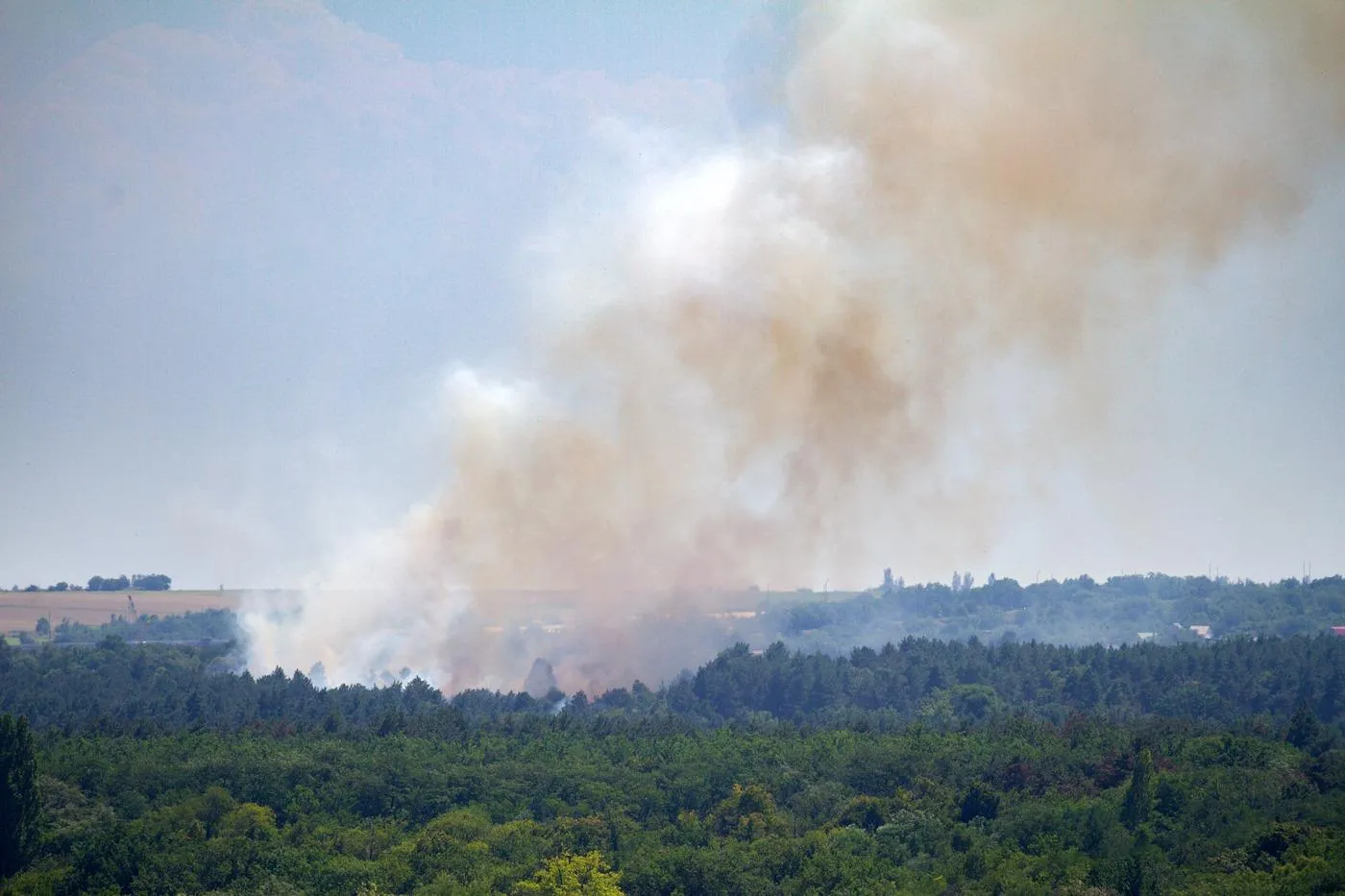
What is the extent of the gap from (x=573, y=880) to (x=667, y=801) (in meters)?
20.3

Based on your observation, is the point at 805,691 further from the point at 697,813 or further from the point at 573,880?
the point at 573,880

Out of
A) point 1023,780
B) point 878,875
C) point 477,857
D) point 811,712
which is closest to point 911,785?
point 1023,780

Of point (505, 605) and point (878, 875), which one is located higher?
point (505, 605)

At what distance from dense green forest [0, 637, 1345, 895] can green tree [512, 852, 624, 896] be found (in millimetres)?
155

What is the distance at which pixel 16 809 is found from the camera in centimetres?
8450

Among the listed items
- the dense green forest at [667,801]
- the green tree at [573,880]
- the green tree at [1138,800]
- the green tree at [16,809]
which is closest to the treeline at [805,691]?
the dense green forest at [667,801]

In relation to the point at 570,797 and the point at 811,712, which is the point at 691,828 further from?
the point at 811,712

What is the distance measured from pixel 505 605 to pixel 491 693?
9.07 metres

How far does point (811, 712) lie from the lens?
534ft

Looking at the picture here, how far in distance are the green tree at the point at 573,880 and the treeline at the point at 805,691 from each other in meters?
46.0

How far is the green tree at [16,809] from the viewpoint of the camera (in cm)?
8350

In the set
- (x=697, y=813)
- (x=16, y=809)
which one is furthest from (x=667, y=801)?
(x=16, y=809)

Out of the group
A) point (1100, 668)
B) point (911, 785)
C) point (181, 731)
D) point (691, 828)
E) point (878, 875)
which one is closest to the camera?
point (878, 875)

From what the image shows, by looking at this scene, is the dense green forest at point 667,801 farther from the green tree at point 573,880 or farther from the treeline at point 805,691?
the treeline at point 805,691
